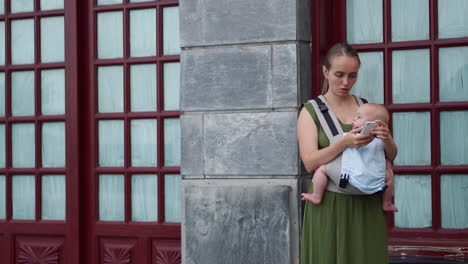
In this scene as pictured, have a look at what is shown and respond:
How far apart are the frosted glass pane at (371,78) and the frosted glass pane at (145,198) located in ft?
6.58

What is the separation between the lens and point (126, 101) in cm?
809

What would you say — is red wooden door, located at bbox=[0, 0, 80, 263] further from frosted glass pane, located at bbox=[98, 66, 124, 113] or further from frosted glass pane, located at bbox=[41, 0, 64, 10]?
frosted glass pane, located at bbox=[98, 66, 124, 113]

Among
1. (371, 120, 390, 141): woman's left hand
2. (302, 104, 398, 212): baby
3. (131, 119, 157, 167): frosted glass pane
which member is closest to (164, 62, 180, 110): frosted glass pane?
(131, 119, 157, 167): frosted glass pane

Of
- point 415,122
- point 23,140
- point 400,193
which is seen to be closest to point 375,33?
point 415,122

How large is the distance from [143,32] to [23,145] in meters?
1.60

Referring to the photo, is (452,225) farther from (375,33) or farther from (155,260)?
(155,260)

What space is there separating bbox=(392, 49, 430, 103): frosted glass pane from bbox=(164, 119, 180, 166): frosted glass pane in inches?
76.6

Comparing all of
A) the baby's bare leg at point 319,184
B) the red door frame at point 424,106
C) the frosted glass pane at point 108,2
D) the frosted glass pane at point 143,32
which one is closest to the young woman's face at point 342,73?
the baby's bare leg at point 319,184

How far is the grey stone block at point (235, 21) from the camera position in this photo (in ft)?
22.9

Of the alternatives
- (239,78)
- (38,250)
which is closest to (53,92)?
(38,250)

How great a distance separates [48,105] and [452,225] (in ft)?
12.4

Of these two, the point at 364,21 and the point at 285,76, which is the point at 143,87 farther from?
the point at 364,21

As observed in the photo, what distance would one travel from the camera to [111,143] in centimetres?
820

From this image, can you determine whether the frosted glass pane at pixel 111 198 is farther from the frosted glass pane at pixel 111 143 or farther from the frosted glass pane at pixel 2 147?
the frosted glass pane at pixel 2 147
